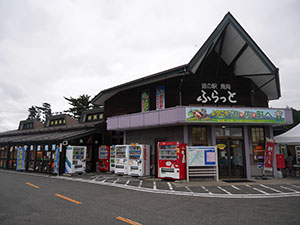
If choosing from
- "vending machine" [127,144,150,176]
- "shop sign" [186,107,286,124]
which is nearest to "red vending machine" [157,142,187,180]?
"vending machine" [127,144,150,176]

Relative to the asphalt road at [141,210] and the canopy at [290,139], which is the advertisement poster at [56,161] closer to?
the asphalt road at [141,210]

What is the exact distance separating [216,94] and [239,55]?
3277 millimetres

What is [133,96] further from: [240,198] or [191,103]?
[240,198]

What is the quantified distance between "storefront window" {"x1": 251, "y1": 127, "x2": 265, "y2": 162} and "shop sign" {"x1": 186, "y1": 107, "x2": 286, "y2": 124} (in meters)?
1.60

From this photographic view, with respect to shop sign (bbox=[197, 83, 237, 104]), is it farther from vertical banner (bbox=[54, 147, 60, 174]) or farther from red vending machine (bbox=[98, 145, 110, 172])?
vertical banner (bbox=[54, 147, 60, 174])


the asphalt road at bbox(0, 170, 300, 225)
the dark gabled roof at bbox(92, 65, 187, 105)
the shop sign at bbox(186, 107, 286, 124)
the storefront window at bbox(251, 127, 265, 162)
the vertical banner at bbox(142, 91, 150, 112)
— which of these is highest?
the dark gabled roof at bbox(92, 65, 187, 105)

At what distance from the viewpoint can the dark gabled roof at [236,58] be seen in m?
12.7

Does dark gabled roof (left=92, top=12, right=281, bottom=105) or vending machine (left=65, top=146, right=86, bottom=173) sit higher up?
dark gabled roof (left=92, top=12, right=281, bottom=105)

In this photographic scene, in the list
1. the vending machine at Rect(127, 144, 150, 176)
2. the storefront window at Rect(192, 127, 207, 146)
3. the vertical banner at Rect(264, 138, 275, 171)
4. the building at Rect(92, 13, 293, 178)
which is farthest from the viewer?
the vending machine at Rect(127, 144, 150, 176)

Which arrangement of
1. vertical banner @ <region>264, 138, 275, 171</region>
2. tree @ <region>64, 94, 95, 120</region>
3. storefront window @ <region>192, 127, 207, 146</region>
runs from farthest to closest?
1. tree @ <region>64, 94, 95, 120</region>
2. storefront window @ <region>192, 127, 207, 146</region>
3. vertical banner @ <region>264, 138, 275, 171</region>

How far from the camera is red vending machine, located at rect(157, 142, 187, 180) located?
11.6 metres

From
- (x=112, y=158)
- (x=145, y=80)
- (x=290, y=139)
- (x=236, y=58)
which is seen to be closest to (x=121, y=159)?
(x=112, y=158)

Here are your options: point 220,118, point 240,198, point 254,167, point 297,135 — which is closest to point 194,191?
point 240,198

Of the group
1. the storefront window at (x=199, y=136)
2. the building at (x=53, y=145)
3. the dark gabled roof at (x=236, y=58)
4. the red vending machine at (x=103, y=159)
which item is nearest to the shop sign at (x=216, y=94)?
the dark gabled roof at (x=236, y=58)
